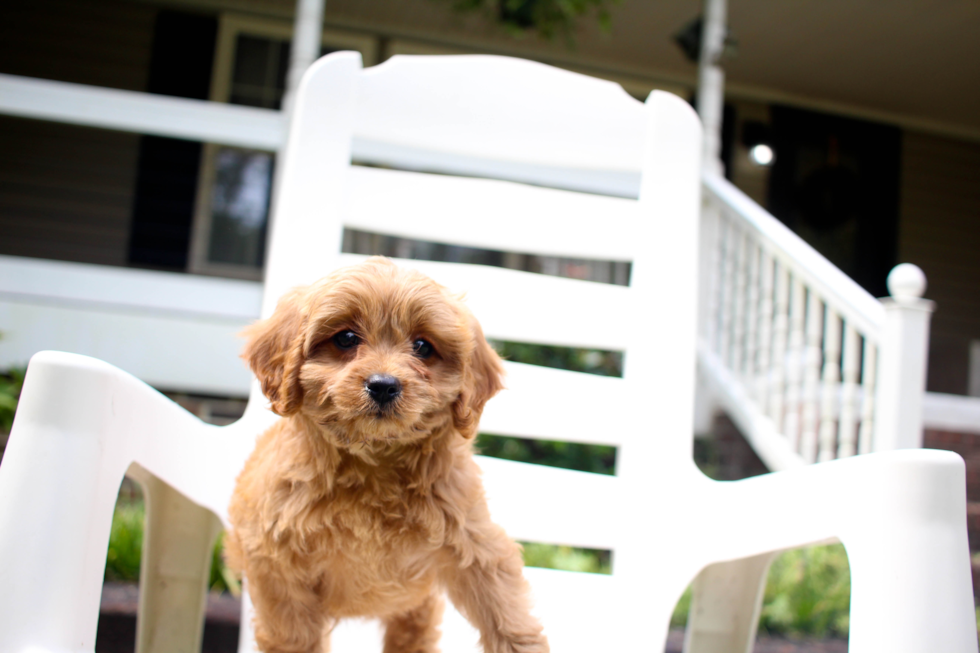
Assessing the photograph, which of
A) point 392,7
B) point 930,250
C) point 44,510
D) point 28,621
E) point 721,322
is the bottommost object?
point 28,621

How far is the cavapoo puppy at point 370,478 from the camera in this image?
1166 millimetres

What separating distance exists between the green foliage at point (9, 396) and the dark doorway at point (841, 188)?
717 centimetres

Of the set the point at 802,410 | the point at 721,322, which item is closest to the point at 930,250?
the point at 721,322

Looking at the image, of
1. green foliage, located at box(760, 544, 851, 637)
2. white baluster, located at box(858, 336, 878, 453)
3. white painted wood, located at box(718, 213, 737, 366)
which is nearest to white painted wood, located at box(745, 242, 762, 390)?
white painted wood, located at box(718, 213, 737, 366)

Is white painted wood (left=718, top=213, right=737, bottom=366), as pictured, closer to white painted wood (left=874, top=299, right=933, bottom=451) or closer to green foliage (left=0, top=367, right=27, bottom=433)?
white painted wood (left=874, top=299, right=933, bottom=451)

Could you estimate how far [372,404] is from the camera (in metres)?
1.08

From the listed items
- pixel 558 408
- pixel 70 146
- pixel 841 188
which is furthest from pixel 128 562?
pixel 841 188

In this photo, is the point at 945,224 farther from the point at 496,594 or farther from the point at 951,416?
the point at 496,594

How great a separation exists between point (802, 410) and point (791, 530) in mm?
2950

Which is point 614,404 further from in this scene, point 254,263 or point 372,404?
point 254,263

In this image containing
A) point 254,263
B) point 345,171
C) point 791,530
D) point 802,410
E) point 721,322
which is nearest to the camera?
point 791,530

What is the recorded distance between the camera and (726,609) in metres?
1.72

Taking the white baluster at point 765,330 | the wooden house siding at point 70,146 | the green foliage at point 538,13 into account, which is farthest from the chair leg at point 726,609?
the wooden house siding at point 70,146

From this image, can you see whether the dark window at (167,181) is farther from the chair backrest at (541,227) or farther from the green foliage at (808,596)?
the green foliage at (808,596)
